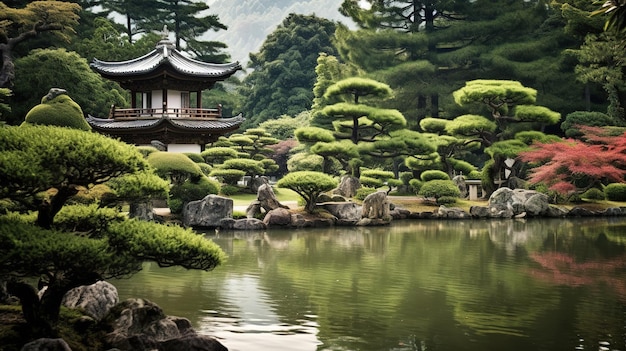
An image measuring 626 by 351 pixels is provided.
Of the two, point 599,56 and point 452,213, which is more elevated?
point 599,56

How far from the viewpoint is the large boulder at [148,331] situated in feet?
22.5

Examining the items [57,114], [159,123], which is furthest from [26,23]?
[57,114]

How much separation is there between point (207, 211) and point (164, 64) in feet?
25.9

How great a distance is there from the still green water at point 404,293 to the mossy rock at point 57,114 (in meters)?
5.26

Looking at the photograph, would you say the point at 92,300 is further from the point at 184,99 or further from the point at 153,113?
the point at 184,99

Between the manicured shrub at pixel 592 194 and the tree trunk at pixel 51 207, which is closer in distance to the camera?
the tree trunk at pixel 51 207

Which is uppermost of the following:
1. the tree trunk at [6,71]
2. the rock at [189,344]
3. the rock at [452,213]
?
the tree trunk at [6,71]

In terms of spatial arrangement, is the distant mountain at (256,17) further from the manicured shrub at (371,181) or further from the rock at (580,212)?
the rock at (580,212)

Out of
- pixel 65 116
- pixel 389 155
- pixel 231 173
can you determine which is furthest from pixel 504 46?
pixel 65 116

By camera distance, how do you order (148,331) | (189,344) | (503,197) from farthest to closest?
(503,197) → (148,331) → (189,344)

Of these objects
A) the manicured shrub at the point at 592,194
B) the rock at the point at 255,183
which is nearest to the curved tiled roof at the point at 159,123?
the rock at the point at 255,183

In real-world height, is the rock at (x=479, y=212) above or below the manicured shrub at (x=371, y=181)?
below

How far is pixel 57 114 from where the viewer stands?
18.5m

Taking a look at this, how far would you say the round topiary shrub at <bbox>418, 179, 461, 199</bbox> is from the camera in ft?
78.8
